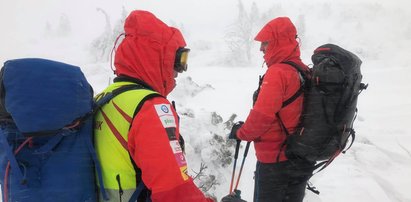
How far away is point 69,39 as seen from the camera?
189 ft

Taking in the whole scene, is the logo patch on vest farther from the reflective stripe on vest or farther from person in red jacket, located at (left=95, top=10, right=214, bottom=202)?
the reflective stripe on vest

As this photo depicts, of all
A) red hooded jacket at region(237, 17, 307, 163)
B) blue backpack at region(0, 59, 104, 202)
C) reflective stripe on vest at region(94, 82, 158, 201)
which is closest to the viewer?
blue backpack at region(0, 59, 104, 202)

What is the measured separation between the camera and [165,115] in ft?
5.58

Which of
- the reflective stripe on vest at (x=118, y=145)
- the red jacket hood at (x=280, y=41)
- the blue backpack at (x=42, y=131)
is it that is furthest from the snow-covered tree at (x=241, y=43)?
the blue backpack at (x=42, y=131)

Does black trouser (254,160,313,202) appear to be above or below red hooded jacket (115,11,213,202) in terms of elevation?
below

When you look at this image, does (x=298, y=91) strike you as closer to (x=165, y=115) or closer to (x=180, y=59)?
(x=180, y=59)

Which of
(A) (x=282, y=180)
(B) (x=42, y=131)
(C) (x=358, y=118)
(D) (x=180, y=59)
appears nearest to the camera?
(B) (x=42, y=131)

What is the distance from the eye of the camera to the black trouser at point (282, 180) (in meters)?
3.50

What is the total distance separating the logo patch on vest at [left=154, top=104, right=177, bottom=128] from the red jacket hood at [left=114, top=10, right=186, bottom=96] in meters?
0.32

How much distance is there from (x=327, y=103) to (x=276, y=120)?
53 cm

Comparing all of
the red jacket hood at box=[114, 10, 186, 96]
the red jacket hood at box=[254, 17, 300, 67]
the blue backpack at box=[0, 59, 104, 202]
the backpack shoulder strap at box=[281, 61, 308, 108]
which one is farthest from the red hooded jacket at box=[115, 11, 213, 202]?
the red jacket hood at box=[254, 17, 300, 67]

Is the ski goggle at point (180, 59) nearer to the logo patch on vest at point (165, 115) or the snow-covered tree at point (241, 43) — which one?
the logo patch on vest at point (165, 115)

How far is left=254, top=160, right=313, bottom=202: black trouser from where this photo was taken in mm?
3498

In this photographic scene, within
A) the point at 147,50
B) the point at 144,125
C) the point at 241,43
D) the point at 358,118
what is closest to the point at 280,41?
the point at 147,50
